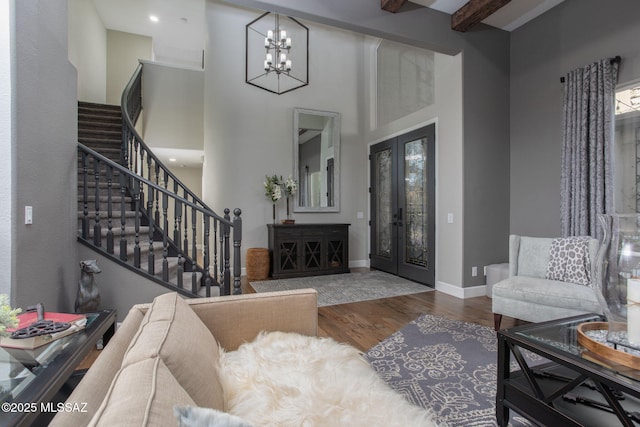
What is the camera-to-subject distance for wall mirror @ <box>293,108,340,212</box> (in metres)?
5.48

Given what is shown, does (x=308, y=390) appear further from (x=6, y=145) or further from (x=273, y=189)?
(x=273, y=189)

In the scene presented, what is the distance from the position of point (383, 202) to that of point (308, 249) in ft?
5.32

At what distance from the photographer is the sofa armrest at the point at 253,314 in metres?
1.52

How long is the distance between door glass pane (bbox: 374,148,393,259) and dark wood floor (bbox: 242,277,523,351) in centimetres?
158

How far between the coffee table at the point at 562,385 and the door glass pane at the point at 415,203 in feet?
9.36

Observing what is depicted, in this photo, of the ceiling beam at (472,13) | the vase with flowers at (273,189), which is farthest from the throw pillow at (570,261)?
the vase with flowers at (273,189)

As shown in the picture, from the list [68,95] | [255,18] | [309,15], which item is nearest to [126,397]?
[68,95]

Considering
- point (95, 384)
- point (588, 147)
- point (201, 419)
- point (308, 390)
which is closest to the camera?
point (201, 419)

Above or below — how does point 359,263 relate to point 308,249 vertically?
below

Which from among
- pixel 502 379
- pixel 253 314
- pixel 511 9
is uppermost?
pixel 511 9

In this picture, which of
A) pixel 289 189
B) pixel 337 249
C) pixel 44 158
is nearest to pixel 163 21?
pixel 289 189

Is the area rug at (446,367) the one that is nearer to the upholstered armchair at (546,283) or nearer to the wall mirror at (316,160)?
the upholstered armchair at (546,283)

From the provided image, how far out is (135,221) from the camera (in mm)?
2936

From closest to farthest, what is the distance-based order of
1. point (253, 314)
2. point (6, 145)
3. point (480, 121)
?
point (253, 314) → point (6, 145) → point (480, 121)
